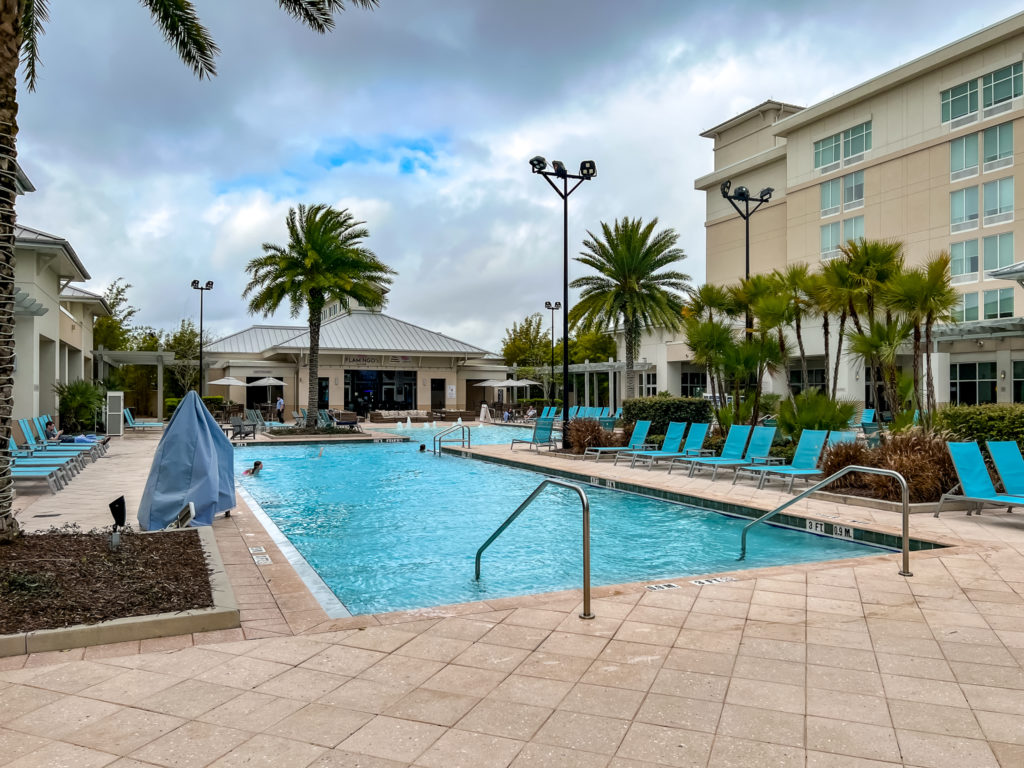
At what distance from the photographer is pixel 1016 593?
17.7 feet

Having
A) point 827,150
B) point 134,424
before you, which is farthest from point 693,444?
point 827,150

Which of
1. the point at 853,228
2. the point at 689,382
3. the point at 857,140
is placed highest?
the point at 857,140

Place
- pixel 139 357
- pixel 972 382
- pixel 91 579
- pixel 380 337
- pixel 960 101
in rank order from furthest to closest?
pixel 380 337, pixel 139 357, pixel 960 101, pixel 972 382, pixel 91 579

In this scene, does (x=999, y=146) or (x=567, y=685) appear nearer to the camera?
(x=567, y=685)

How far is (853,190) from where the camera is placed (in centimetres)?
3419

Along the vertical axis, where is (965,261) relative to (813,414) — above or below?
above

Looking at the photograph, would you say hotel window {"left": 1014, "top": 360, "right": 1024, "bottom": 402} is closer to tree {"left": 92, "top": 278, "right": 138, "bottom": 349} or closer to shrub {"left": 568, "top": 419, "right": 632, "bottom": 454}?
shrub {"left": 568, "top": 419, "right": 632, "bottom": 454}

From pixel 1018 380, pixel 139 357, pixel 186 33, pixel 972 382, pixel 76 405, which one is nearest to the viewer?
pixel 186 33

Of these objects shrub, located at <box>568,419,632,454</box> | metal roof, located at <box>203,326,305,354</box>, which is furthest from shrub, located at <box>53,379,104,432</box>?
metal roof, located at <box>203,326,305,354</box>

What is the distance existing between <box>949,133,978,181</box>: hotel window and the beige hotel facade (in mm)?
39

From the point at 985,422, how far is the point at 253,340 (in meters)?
43.8

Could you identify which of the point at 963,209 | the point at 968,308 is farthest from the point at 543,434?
the point at 963,209

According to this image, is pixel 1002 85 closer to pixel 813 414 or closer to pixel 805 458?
pixel 813 414

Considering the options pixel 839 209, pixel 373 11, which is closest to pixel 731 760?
pixel 373 11
